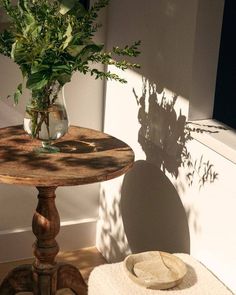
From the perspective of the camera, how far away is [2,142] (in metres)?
2.85

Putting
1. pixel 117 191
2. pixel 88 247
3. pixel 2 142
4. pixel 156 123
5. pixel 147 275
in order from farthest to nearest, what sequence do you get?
pixel 88 247
pixel 117 191
pixel 156 123
pixel 2 142
pixel 147 275

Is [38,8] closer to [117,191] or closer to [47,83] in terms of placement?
[47,83]

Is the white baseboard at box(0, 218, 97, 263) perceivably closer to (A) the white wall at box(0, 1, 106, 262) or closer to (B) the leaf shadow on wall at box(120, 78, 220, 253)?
(A) the white wall at box(0, 1, 106, 262)

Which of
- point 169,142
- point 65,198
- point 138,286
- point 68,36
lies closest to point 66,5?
point 68,36

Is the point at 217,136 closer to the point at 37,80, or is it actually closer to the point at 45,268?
the point at 37,80

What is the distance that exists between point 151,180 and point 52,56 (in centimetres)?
89

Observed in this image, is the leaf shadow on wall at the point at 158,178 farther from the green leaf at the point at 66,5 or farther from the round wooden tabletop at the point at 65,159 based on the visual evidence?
the green leaf at the point at 66,5

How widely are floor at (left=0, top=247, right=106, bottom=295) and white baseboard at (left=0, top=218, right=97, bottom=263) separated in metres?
0.03

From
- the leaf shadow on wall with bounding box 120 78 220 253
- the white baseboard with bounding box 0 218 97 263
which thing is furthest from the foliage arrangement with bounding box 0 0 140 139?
the white baseboard with bounding box 0 218 97 263

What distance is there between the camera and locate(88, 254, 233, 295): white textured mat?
92.6 inches

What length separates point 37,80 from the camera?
8.32 ft

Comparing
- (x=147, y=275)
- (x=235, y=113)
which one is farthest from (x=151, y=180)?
(x=147, y=275)

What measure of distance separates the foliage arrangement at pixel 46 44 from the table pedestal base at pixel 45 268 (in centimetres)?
46

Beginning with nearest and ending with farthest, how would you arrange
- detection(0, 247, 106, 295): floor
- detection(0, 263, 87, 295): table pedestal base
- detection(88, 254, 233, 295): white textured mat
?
detection(88, 254, 233, 295): white textured mat < detection(0, 263, 87, 295): table pedestal base < detection(0, 247, 106, 295): floor
